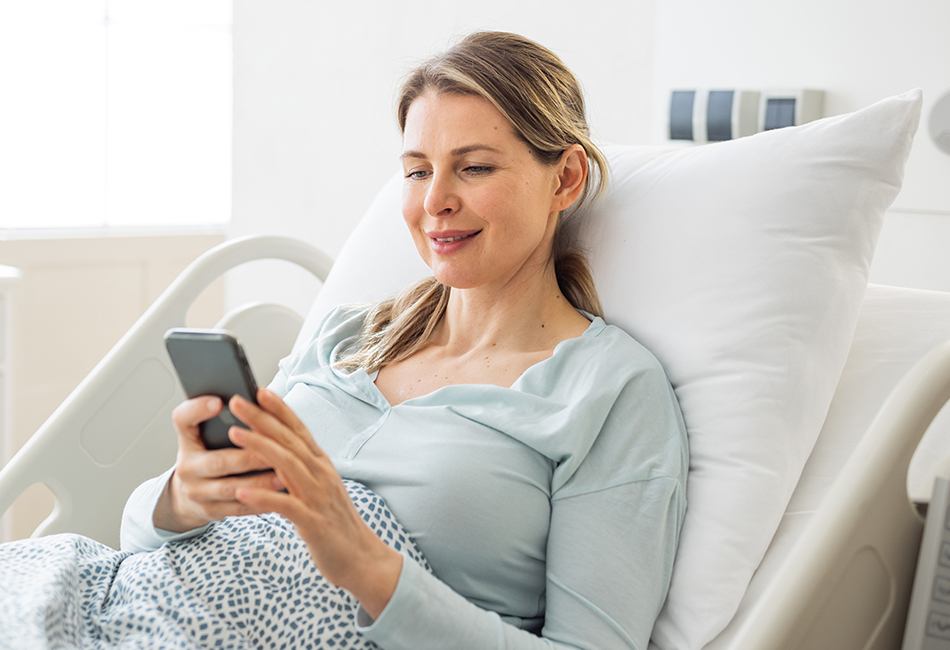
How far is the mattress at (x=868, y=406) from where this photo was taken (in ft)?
4.19

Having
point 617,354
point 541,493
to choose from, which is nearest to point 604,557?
point 541,493

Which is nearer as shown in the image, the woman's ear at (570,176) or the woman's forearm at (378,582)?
the woman's forearm at (378,582)

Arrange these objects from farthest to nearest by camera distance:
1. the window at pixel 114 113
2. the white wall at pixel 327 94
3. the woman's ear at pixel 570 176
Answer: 1. the window at pixel 114 113
2. the white wall at pixel 327 94
3. the woman's ear at pixel 570 176

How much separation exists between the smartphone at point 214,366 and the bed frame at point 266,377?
0.48 metres

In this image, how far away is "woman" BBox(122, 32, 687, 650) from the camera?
1.08m

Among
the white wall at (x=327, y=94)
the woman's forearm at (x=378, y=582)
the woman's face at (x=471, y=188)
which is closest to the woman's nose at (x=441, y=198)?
the woman's face at (x=471, y=188)

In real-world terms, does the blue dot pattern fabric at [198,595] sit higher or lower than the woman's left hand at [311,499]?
lower

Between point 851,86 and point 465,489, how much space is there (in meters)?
0.89

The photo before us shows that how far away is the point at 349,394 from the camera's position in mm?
1430

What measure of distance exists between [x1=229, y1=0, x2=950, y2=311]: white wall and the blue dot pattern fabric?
94cm

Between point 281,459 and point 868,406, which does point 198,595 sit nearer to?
point 281,459

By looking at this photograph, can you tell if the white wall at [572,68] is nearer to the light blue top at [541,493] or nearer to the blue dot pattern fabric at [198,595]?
the light blue top at [541,493]

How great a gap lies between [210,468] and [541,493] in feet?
1.20

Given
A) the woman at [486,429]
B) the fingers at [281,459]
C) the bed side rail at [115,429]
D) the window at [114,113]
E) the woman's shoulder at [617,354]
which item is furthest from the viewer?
the window at [114,113]
